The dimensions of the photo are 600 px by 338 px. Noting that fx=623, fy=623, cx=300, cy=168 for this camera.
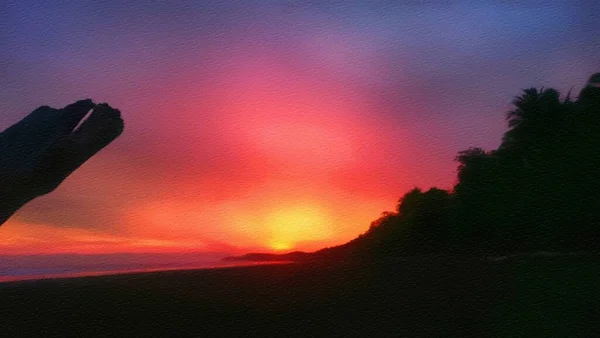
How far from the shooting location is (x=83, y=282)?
794 centimetres

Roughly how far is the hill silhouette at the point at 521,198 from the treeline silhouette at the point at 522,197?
19mm

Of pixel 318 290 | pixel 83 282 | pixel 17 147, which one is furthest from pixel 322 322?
pixel 83 282

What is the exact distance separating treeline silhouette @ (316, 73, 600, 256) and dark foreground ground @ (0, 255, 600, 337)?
13.7ft

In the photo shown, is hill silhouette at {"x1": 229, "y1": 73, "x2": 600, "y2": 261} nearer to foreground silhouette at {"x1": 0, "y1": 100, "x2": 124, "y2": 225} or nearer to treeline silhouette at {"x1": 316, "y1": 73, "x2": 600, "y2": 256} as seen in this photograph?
treeline silhouette at {"x1": 316, "y1": 73, "x2": 600, "y2": 256}

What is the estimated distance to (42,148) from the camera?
559 cm

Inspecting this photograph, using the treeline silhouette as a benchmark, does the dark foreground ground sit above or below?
below

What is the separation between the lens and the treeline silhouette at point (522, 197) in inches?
455

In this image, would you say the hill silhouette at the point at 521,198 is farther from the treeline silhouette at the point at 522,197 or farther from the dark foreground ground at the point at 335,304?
the dark foreground ground at the point at 335,304

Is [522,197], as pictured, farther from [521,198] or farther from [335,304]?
[335,304]

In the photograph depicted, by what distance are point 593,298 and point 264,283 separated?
351cm

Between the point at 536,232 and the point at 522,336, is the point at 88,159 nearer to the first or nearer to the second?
the point at 522,336

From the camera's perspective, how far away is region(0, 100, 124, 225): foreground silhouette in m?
5.59

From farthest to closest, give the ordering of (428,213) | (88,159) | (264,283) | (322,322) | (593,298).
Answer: (428,213)
(264,283)
(88,159)
(593,298)
(322,322)

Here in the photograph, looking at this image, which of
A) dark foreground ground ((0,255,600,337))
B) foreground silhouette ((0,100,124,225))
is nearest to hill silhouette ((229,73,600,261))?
dark foreground ground ((0,255,600,337))
